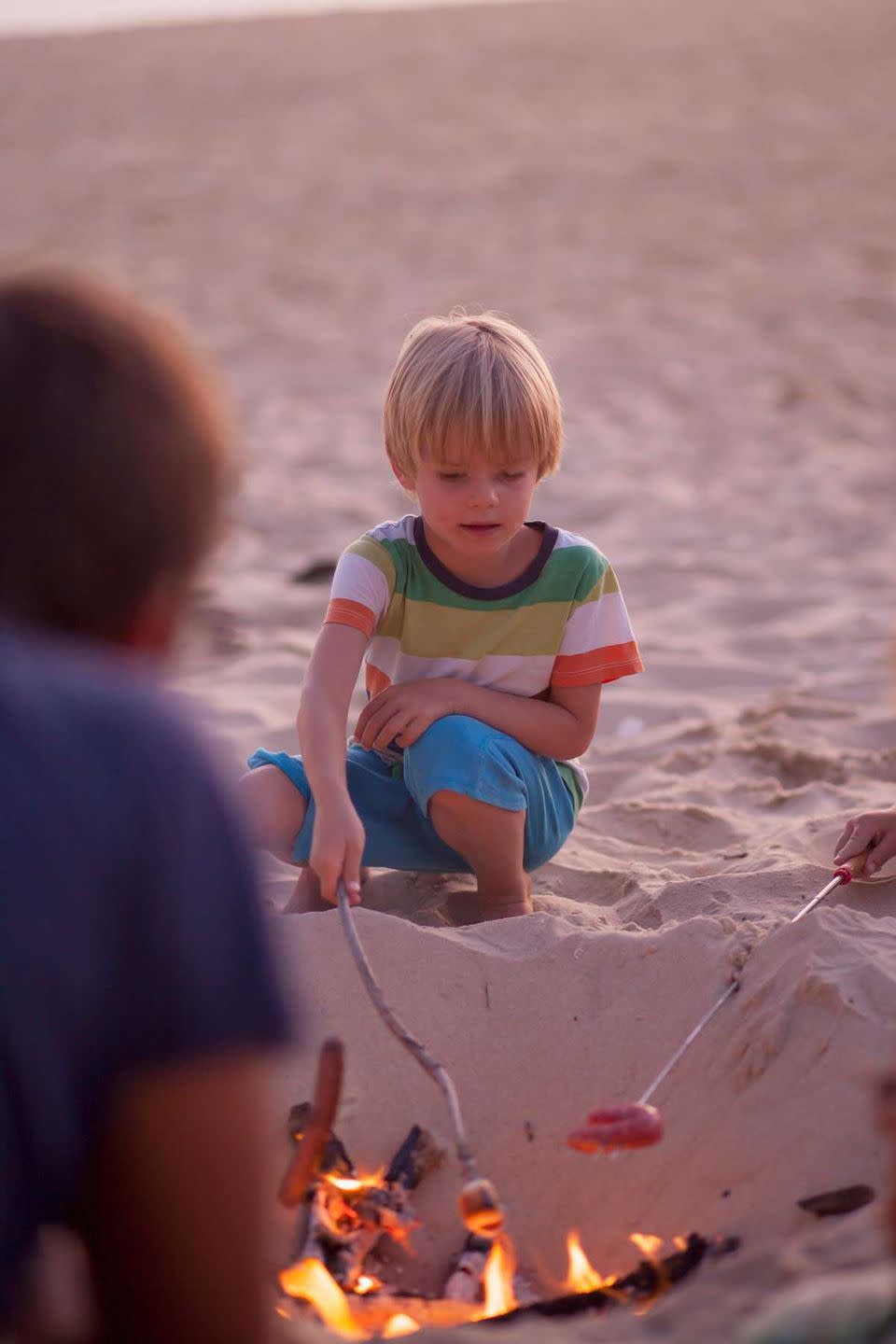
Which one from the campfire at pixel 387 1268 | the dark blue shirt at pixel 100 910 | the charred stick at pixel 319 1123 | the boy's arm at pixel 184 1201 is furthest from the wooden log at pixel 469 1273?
the dark blue shirt at pixel 100 910

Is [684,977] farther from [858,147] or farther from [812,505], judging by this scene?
[858,147]

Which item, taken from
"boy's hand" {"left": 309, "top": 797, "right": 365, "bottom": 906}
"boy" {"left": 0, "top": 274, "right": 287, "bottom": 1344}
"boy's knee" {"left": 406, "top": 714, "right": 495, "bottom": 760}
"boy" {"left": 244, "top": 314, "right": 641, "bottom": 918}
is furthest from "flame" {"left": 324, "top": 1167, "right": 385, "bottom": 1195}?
"boy" {"left": 0, "top": 274, "right": 287, "bottom": 1344}

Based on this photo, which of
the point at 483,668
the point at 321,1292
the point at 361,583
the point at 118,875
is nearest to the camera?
the point at 118,875

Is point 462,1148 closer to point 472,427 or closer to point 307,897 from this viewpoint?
point 307,897

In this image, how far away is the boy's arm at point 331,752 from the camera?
6.94 feet

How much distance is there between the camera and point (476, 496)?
2.46m

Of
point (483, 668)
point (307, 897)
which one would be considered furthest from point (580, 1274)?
point (483, 668)

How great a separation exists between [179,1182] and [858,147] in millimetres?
13867

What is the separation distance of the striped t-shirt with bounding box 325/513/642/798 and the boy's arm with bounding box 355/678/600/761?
47 millimetres

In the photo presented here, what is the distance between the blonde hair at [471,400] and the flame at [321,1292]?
127 centimetres

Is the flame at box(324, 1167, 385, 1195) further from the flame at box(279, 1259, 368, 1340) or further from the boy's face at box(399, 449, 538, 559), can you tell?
the boy's face at box(399, 449, 538, 559)

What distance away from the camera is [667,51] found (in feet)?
67.4

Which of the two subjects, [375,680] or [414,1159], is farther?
[375,680]

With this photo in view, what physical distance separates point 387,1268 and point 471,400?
1.31 meters
